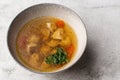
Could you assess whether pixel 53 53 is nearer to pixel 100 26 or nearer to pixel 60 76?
pixel 60 76

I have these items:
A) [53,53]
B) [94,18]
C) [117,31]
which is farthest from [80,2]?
[53,53]

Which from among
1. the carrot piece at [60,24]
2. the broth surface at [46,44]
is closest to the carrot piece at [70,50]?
the broth surface at [46,44]

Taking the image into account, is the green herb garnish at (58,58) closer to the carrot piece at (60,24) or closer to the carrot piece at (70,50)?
the carrot piece at (70,50)

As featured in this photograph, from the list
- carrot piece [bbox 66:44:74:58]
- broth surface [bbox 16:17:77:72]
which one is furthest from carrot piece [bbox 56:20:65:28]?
carrot piece [bbox 66:44:74:58]

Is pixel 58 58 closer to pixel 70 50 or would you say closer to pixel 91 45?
pixel 70 50

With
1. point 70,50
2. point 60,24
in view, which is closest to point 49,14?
point 60,24

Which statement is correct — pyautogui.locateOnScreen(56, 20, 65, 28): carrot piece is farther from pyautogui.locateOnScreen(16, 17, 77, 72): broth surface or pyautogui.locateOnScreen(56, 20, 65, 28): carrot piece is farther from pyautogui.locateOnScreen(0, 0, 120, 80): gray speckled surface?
pyautogui.locateOnScreen(0, 0, 120, 80): gray speckled surface
